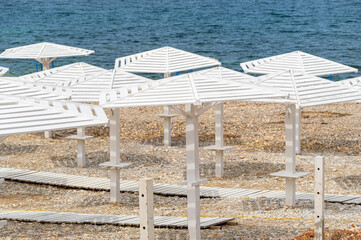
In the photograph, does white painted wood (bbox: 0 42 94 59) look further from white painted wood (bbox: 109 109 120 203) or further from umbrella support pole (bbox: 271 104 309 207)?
umbrella support pole (bbox: 271 104 309 207)

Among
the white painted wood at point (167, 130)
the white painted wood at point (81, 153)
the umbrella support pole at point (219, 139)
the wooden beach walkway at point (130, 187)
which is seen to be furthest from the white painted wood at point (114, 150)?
the white painted wood at point (167, 130)

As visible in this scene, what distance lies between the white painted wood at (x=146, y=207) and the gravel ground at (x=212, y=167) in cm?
196

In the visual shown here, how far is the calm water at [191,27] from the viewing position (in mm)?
48031

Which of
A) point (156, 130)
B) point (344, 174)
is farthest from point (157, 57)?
point (344, 174)

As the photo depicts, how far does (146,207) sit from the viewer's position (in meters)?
6.15

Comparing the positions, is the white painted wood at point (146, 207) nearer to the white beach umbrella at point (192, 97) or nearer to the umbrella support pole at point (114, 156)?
the white beach umbrella at point (192, 97)

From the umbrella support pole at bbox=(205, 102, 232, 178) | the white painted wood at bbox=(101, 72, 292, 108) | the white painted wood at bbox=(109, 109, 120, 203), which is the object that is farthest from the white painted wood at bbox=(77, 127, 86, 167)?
the white painted wood at bbox=(101, 72, 292, 108)

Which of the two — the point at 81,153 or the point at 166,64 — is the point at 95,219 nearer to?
the point at 81,153

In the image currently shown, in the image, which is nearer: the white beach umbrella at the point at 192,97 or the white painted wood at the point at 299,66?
the white beach umbrella at the point at 192,97

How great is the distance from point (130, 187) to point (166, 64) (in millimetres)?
4890

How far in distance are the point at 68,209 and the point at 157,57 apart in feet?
21.0

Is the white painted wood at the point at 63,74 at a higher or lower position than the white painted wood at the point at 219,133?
higher

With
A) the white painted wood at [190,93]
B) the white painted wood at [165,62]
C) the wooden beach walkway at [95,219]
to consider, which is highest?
the white painted wood at [190,93]

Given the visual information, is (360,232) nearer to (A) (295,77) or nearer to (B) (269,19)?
(A) (295,77)
